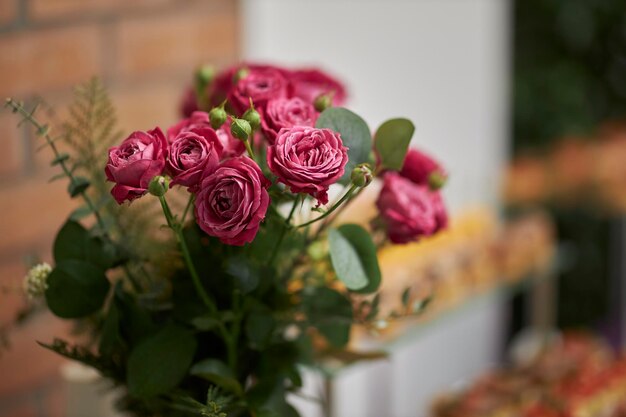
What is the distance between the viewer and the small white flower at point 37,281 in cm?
77

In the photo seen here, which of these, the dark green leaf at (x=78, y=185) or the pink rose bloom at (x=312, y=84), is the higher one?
the pink rose bloom at (x=312, y=84)

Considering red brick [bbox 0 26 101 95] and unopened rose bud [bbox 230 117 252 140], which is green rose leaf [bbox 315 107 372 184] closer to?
unopened rose bud [bbox 230 117 252 140]

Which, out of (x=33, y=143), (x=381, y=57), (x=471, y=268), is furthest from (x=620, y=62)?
(x=33, y=143)

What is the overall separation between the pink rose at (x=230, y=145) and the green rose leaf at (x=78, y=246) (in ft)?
0.52

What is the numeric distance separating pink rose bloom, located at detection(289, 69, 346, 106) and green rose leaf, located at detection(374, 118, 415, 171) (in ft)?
0.25

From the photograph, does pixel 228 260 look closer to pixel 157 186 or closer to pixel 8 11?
pixel 157 186

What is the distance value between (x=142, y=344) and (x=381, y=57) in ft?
3.55

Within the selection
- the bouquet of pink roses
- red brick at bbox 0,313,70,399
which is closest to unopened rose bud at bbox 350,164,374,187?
the bouquet of pink roses

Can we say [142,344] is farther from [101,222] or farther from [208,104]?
[208,104]

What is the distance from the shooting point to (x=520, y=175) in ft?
7.08

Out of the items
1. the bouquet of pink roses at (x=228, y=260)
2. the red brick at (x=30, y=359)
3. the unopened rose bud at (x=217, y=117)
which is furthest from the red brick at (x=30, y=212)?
the unopened rose bud at (x=217, y=117)

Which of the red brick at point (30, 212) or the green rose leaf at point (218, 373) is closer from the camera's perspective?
the green rose leaf at point (218, 373)

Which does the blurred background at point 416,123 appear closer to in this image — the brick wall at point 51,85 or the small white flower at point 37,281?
the brick wall at point 51,85

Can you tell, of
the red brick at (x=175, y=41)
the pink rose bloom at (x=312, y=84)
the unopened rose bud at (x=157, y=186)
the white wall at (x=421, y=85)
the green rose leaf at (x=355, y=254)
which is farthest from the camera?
the white wall at (x=421, y=85)
